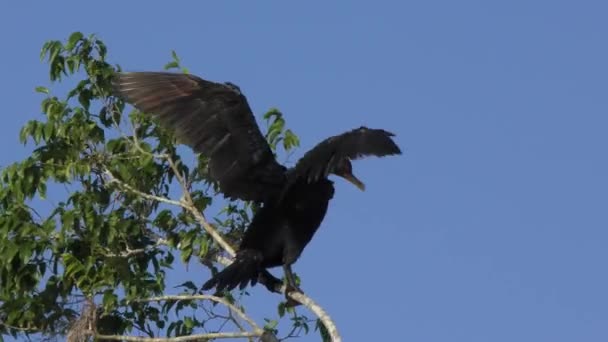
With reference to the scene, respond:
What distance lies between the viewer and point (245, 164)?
7.88 meters

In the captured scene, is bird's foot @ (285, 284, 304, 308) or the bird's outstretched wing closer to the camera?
bird's foot @ (285, 284, 304, 308)

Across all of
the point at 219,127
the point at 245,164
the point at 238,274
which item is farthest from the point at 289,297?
the point at 219,127

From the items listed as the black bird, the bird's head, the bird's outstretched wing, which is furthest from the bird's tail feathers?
the bird's head

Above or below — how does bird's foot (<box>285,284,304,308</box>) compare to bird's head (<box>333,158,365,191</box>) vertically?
below

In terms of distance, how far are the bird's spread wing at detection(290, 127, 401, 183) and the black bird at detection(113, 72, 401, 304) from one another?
166 mm

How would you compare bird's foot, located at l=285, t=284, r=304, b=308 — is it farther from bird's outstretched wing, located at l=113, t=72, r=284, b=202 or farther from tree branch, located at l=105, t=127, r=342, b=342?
bird's outstretched wing, located at l=113, t=72, r=284, b=202

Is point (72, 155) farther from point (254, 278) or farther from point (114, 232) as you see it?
point (254, 278)

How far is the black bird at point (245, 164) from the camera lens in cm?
788

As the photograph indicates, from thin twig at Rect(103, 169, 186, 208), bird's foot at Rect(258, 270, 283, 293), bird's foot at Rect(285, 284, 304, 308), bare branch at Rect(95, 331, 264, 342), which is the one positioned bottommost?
bare branch at Rect(95, 331, 264, 342)

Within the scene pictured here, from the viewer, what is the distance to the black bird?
7875mm

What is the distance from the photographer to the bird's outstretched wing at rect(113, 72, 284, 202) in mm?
7883

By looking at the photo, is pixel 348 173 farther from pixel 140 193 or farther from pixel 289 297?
pixel 140 193

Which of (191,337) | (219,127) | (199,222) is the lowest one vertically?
(191,337)

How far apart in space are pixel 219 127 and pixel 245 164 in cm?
24
